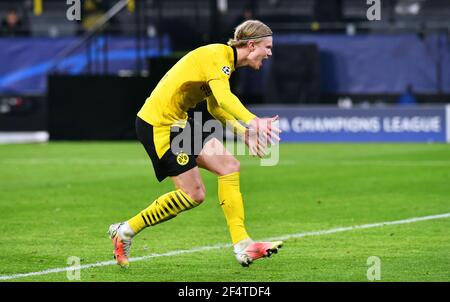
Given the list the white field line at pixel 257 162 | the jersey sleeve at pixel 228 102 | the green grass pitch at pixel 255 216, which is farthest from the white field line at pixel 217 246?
the white field line at pixel 257 162

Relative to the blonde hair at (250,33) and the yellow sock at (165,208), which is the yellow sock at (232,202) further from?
the blonde hair at (250,33)

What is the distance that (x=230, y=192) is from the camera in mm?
9281

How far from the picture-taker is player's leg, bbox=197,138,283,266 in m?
A: 9.15

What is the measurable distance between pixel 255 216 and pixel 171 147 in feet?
12.9

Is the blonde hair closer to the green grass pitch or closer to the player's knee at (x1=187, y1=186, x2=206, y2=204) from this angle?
the player's knee at (x1=187, y1=186, x2=206, y2=204)

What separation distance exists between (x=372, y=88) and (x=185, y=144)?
20.0 m

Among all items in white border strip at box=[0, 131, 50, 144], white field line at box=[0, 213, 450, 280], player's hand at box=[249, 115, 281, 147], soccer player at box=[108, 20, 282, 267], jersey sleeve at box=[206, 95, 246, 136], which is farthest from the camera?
white border strip at box=[0, 131, 50, 144]

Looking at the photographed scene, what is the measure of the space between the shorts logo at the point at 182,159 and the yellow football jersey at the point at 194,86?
317mm

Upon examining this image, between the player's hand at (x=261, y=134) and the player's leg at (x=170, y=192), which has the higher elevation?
the player's hand at (x=261, y=134)

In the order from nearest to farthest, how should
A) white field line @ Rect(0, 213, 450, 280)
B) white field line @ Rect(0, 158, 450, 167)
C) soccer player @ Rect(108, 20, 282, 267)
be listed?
white field line @ Rect(0, 213, 450, 280)
soccer player @ Rect(108, 20, 282, 267)
white field line @ Rect(0, 158, 450, 167)

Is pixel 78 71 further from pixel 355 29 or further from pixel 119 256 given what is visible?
pixel 119 256

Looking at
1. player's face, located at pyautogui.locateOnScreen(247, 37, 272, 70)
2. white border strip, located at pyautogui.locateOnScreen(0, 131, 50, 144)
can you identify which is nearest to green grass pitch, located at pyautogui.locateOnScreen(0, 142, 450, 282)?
player's face, located at pyautogui.locateOnScreen(247, 37, 272, 70)

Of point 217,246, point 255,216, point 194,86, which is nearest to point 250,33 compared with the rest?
point 194,86

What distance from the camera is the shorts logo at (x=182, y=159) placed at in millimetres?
9164
